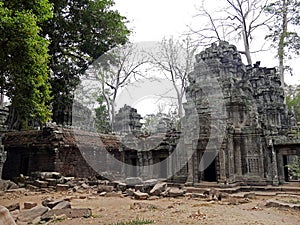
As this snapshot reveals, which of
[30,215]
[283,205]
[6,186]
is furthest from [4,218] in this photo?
[6,186]

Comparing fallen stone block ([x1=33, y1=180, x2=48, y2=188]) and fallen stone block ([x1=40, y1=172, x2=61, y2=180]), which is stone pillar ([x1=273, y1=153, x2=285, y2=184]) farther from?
fallen stone block ([x1=33, y1=180, x2=48, y2=188])

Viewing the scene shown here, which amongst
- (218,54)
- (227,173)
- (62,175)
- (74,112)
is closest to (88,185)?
(62,175)

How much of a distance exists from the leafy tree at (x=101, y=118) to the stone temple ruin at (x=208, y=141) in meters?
8.63

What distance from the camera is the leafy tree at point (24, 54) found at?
865cm

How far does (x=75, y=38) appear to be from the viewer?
1919cm

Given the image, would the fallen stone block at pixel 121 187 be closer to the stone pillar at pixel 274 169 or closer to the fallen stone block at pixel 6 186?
the fallen stone block at pixel 6 186

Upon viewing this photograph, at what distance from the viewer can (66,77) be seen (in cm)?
1983

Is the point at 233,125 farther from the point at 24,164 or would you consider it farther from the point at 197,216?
the point at 24,164

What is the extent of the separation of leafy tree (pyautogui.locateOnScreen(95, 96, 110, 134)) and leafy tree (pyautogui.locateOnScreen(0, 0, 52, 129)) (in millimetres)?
16886

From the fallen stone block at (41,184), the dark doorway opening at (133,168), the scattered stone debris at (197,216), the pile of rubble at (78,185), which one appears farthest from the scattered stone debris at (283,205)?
the dark doorway opening at (133,168)

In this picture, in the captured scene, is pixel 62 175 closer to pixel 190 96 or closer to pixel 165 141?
pixel 165 141

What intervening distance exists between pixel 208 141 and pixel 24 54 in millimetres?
9582

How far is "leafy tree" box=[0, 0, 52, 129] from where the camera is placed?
8.65 meters

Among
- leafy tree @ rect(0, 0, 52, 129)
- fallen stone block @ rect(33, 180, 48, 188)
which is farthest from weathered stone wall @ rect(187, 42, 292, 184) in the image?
leafy tree @ rect(0, 0, 52, 129)
